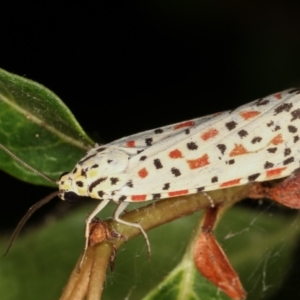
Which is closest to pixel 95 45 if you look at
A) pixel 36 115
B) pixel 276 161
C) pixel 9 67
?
pixel 9 67

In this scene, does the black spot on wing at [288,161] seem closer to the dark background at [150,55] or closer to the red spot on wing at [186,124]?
the red spot on wing at [186,124]

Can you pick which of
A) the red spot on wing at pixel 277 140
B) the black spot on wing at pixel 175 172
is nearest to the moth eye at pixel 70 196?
the black spot on wing at pixel 175 172

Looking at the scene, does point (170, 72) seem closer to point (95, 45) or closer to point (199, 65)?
point (199, 65)

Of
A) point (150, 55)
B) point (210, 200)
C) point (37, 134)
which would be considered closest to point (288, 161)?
point (210, 200)

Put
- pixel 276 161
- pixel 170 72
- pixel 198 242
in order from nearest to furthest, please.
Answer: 1. pixel 198 242
2. pixel 276 161
3. pixel 170 72

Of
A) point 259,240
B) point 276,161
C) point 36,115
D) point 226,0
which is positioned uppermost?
point 226,0

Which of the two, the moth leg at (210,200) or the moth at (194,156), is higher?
the moth at (194,156)
